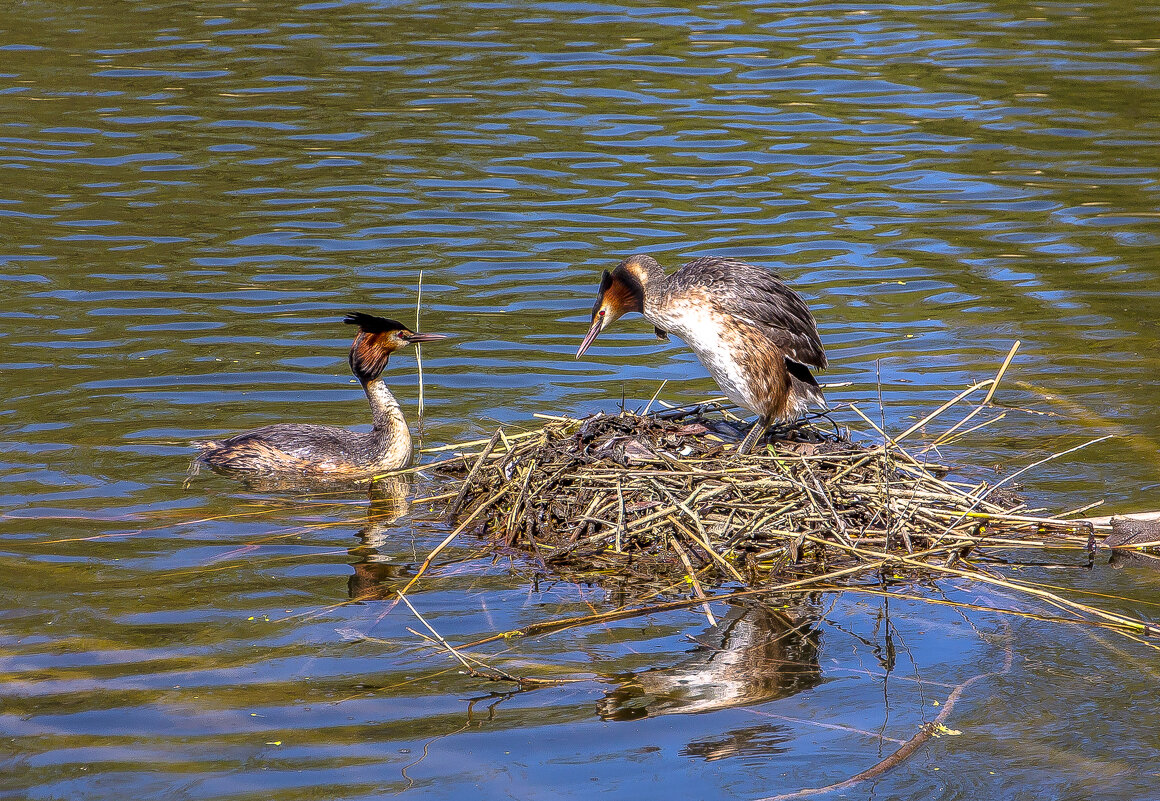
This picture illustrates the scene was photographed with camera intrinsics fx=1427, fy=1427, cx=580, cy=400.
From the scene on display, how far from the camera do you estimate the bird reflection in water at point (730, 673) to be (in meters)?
5.12

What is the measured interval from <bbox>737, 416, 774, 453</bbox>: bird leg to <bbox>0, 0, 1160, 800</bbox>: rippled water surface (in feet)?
3.55

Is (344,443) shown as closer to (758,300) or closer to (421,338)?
(421,338)

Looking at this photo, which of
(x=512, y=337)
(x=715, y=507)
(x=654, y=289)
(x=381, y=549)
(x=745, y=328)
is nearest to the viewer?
(x=715, y=507)

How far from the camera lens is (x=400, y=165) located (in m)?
12.9

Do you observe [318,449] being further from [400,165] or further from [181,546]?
[400,165]

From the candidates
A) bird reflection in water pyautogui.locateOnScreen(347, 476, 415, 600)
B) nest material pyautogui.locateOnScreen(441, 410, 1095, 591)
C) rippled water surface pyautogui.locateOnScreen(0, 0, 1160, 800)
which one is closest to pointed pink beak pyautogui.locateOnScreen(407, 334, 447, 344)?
rippled water surface pyautogui.locateOnScreen(0, 0, 1160, 800)

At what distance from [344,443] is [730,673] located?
120 inches

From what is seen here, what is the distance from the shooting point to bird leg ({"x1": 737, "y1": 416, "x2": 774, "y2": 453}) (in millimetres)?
6796

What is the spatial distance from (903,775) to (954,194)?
8.33 metres

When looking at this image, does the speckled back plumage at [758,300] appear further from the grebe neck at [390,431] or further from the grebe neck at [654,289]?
the grebe neck at [390,431]

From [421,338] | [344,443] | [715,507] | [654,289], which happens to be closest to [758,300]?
[654,289]

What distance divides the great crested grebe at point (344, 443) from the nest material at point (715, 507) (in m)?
0.90

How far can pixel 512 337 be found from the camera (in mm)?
9492

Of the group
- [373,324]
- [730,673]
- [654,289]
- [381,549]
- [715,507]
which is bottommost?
[730,673]
